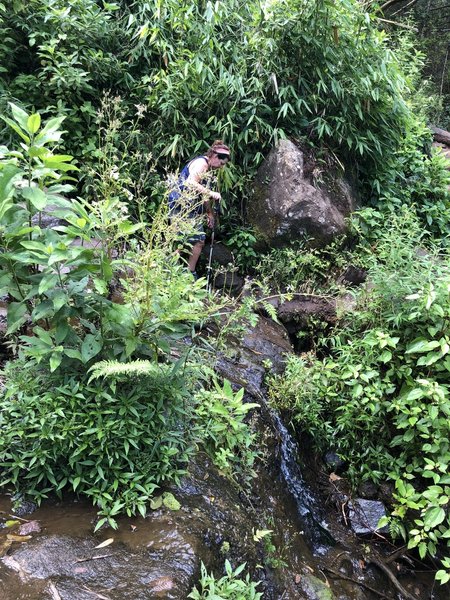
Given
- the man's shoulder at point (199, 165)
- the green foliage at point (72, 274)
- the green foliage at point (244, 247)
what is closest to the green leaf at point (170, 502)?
the green foliage at point (72, 274)

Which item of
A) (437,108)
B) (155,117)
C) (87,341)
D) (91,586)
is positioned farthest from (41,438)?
(437,108)

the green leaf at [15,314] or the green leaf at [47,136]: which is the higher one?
the green leaf at [47,136]

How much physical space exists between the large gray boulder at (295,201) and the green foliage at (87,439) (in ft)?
15.1

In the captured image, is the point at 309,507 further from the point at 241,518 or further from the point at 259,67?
the point at 259,67

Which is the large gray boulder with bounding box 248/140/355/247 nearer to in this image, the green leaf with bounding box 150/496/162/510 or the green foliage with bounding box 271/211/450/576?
the green foliage with bounding box 271/211/450/576

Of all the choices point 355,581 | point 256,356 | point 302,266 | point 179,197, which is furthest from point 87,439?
point 302,266

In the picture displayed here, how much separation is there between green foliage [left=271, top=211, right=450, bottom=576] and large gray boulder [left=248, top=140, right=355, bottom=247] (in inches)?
76.6

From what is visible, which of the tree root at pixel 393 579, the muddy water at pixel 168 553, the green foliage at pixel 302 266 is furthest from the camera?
the green foliage at pixel 302 266

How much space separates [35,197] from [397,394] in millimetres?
3646

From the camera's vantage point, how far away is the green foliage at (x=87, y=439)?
2.35m

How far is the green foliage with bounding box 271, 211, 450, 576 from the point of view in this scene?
3.72 metres

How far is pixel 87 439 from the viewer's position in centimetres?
235

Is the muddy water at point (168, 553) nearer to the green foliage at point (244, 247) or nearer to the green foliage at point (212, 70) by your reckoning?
the green foliage at point (244, 247)

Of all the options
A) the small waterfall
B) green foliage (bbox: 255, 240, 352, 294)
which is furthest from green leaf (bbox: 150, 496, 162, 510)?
green foliage (bbox: 255, 240, 352, 294)
